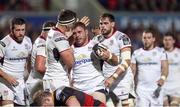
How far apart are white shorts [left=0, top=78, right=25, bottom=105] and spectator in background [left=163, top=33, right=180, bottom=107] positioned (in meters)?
3.83

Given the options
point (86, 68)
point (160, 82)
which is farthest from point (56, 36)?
point (160, 82)

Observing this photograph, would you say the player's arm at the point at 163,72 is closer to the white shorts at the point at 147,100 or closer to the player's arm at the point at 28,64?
the white shorts at the point at 147,100

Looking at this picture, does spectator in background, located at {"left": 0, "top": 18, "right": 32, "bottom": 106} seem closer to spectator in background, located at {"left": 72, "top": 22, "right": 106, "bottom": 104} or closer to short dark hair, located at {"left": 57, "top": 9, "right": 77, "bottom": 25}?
spectator in background, located at {"left": 72, "top": 22, "right": 106, "bottom": 104}

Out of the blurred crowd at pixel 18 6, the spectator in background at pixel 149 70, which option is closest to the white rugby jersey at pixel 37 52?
the spectator in background at pixel 149 70

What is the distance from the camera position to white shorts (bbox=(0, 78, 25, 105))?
535 inches

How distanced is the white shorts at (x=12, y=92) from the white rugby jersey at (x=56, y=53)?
145 cm

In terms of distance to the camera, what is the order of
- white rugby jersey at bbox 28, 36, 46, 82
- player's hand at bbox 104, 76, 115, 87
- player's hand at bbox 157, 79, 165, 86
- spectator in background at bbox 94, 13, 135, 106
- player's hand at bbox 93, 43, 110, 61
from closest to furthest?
player's hand at bbox 93, 43, 110, 61
player's hand at bbox 104, 76, 115, 87
spectator in background at bbox 94, 13, 135, 106
white rugby jersey at bbox 28, 36, 46, 82
player's hand at bbox 157, 79, 165, 86

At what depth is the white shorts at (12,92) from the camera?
44.5ft

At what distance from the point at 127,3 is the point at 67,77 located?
13417mm

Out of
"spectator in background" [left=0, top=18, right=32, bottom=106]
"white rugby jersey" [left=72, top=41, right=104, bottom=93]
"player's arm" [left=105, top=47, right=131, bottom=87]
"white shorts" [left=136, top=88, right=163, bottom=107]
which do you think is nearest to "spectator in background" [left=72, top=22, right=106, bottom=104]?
"white rugby jersey" [left=72, top=41, right=104, bottom=93]

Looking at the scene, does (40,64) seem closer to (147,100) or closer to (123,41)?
(123,41)

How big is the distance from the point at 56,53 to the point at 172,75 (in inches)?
202

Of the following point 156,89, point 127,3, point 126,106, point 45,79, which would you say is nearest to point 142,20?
point 127,3

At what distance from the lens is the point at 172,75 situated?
1672cm
